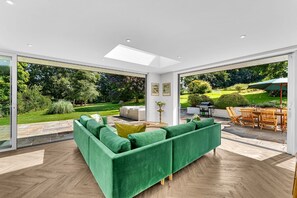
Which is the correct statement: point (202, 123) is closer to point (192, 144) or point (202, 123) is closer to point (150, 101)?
point (192, 144)

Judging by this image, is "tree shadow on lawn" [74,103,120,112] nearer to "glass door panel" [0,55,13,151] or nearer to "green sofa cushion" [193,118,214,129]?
"glass door panel" [0,55,13,151]

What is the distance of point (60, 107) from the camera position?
5957mm

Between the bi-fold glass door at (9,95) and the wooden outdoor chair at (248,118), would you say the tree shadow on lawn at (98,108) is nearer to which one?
the bi-fold glass door at (9,95)

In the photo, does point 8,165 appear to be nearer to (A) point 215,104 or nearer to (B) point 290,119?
(B) point 290,119

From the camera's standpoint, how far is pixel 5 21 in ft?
6.56

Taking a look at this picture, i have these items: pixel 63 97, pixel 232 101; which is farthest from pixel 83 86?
pixel 232 101

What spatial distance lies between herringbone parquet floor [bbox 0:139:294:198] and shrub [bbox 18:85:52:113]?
8.65 feet

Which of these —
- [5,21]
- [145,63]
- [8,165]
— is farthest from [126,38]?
[8,165]

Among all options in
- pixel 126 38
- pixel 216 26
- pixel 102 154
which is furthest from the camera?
pixel 126 38

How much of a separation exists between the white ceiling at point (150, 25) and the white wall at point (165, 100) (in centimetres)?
242

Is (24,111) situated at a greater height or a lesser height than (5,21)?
lesser

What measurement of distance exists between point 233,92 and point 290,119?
16.9 feet

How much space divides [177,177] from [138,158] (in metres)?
1.01

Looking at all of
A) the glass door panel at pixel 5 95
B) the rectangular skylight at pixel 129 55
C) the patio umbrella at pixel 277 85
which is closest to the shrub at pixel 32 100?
the glass door panel at pixel 5 95
